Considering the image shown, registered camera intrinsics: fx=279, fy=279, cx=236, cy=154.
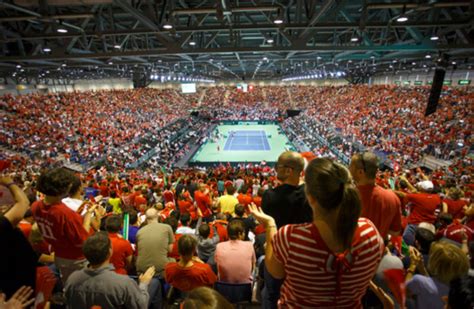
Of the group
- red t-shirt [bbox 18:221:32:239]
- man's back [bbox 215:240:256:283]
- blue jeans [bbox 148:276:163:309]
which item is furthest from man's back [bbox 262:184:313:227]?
red t-shirt [bbox 18:221:32:239]

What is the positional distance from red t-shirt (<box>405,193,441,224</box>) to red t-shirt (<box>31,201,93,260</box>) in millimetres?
5451

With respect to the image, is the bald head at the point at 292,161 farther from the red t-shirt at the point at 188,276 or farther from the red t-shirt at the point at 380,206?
the red t-shirt at the point at 188,276

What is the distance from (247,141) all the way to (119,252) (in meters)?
33.8

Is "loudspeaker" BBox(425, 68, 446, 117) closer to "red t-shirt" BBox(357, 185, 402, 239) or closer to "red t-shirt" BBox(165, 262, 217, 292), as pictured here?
"red t-shirt" BBox(357, 185, 402, 239)

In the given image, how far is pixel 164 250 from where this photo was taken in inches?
156

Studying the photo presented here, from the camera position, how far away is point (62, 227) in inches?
119

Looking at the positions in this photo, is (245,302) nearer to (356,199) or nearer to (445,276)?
(445,276)

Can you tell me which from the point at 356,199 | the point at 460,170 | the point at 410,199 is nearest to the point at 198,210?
the point at 410,199

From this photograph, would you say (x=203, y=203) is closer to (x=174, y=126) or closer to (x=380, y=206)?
(x=380, y=206)

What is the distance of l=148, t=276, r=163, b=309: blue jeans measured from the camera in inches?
138

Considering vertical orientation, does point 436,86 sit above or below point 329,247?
above

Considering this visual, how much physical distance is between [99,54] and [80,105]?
27.7 meters

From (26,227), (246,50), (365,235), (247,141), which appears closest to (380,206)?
(365,235)

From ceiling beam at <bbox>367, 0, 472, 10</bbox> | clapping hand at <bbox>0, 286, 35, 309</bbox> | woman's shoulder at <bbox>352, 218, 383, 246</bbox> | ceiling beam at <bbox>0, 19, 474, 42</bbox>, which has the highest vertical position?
ceiling beam at <bbox>367, 0, 472, 10</bbox>
